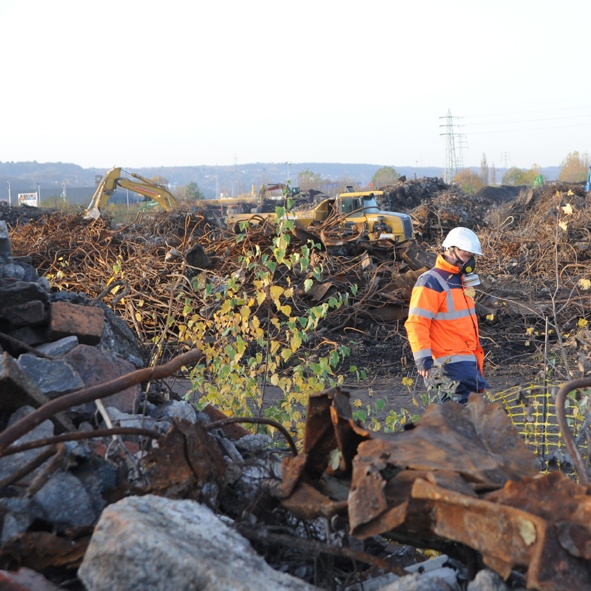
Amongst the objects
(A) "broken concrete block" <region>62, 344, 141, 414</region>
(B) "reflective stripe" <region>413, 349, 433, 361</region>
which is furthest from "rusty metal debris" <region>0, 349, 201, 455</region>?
(B) "reflective stripe" <region>413, 349, 433, 361</region>

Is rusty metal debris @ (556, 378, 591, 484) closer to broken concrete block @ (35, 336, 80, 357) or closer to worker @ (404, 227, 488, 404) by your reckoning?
broken concrete block @ (35, 336, 80, 357)

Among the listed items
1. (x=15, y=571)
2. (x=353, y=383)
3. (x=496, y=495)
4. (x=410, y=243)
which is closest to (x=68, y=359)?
(x=15, y=571)

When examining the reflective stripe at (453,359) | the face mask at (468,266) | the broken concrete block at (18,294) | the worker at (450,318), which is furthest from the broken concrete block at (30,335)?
the face mask at (468,266)

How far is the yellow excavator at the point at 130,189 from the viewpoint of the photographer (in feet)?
68.0

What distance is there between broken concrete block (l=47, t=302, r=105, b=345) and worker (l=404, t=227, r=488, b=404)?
2177mm

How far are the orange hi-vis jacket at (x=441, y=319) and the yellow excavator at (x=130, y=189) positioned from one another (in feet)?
52.3

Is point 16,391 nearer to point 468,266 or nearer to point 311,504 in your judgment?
point 311,504

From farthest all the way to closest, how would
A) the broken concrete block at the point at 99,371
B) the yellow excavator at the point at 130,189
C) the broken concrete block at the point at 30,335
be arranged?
the yellow excavator at the point at 130,189, the broken concrete block at the point at 30,335, the broken concrete block at the point at 99,371

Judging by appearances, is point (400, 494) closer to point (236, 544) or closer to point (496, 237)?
point (236, 544)

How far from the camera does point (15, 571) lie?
215cm

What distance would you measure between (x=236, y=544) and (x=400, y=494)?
1.65 ft

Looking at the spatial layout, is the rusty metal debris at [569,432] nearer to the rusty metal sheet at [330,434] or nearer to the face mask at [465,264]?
the rusty metal sheet at [330,434]

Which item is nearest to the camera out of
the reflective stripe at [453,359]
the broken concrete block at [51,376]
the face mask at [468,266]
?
the broken concrete block at [51,376]

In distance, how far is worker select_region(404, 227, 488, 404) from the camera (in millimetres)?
5445
